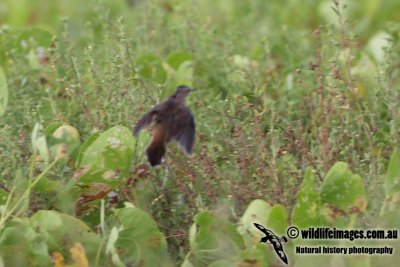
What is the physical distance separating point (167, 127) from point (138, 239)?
275 millimetres

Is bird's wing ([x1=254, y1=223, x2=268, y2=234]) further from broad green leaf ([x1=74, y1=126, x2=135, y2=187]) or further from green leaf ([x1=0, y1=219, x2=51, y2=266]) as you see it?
green leaf ([x1=0, y1=219, x2=51, y2=266])

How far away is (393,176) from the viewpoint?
87.7 inches

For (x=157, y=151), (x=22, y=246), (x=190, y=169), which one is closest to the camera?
(x=22, y=246)

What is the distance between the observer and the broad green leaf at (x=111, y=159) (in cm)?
231

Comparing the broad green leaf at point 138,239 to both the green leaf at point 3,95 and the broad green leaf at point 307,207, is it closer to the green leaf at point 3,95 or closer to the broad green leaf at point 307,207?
the broad green leaf at point 307,207

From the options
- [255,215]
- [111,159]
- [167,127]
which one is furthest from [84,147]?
[255,215]

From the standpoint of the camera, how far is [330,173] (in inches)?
86.2

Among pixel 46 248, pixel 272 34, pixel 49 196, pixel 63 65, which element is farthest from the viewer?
pixel 272 34

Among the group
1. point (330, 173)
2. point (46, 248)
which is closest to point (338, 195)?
point (330, 173)

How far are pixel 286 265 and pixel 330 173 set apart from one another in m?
0.24

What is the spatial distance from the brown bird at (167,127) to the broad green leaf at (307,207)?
0.29 m

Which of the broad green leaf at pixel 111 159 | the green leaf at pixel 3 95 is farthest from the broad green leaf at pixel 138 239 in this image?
the green leaf at pixel 3 95

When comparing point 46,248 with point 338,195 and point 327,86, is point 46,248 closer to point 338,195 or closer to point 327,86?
point 338,195

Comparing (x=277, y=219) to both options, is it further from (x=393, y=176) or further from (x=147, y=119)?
(x=147, y=119)
